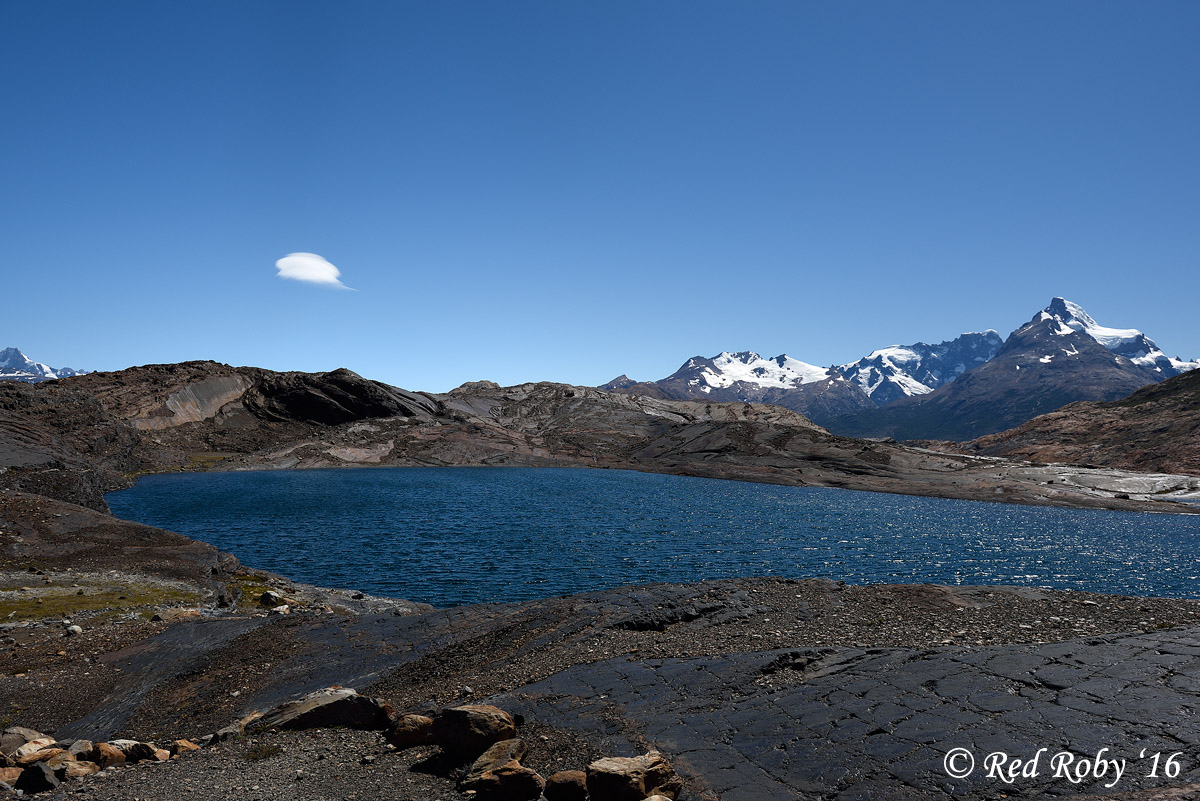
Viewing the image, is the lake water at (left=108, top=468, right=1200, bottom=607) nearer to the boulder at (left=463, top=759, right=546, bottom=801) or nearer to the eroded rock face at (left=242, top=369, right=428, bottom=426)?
the boulder at (left=463, top=759, right=546, bottom=801)

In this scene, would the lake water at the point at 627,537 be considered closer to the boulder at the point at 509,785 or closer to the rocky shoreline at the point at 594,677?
the rocky shoreline at the point at 594,677

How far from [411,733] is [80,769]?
831 cm

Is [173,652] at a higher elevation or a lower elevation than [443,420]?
lower

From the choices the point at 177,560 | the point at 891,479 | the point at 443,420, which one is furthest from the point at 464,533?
Result: the point at 443,420

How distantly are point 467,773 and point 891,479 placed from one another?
140m

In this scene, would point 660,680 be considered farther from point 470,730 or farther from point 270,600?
point 270,600

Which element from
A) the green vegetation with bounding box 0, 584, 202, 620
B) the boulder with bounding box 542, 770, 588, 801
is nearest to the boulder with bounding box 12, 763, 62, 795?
the boulder with bounding box 542, 770, 588, 801

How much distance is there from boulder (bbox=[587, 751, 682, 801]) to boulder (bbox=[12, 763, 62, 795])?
42.2 feet

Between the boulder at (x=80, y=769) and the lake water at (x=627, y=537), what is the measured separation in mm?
24938

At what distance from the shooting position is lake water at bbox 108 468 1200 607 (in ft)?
161

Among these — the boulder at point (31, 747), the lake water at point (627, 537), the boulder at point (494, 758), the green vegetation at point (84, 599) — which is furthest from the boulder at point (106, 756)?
the lake water at point (627, 537)

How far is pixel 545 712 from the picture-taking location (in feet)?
58.7

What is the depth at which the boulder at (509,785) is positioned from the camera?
13.4m

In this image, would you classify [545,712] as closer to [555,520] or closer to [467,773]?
[467,773]
